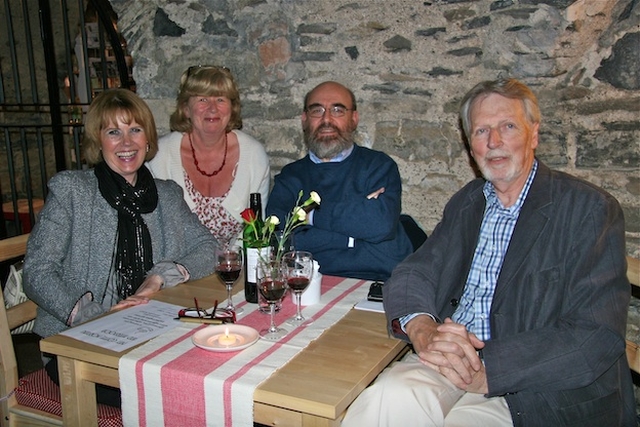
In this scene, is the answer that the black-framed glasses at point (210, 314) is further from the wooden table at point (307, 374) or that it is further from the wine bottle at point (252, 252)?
the wooden table at point (307, 374)

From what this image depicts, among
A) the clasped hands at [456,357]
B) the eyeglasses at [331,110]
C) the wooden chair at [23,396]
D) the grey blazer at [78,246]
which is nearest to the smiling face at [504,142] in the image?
the clasped hands at [456,357]

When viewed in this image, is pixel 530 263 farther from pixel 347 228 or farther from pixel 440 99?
pixel 440 99

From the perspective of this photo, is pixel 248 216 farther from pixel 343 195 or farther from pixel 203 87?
pixel 203 87

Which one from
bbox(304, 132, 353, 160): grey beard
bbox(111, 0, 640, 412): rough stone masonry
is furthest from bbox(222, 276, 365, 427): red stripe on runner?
bbox(111, 0, 640, 412): rough stone masonry

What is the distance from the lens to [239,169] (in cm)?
329

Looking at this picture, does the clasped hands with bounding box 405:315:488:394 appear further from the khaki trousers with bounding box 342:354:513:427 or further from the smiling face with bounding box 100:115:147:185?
the smiling face with bounding box 100:115:147:185

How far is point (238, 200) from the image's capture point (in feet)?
10.6

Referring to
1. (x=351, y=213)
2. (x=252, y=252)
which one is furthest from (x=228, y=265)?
(x=351, y=213)

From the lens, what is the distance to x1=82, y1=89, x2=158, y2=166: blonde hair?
2.47 meters

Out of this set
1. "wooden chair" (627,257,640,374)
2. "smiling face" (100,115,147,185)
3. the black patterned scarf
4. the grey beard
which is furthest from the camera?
the grey beard

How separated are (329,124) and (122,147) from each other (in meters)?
1.03

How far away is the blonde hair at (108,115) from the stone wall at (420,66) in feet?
3.87

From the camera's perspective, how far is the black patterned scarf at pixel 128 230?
7.73ft

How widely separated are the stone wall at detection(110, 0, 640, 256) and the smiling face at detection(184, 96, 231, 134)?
0.38 metres
